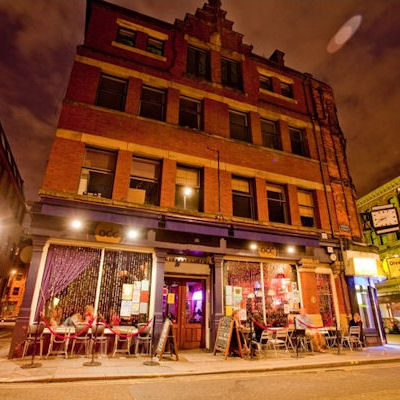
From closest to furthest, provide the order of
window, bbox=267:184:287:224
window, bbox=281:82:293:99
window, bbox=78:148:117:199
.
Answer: window, bbox=78:148:117:199 → window, bbox=267:184:287:224 → window, bbox=281:82:293:99

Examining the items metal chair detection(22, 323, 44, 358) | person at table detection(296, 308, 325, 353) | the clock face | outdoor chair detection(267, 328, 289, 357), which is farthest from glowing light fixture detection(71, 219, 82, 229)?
the clock face

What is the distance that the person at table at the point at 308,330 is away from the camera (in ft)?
35.9

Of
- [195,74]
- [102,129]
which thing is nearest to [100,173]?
[102,129]

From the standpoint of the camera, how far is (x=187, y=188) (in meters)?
12.4

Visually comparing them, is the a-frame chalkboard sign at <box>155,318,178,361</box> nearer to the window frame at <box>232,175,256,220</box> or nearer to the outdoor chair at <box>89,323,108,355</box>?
the outdoor chair at <box>89,323,108,355</box>

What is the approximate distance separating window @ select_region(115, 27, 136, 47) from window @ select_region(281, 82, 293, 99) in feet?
29.0

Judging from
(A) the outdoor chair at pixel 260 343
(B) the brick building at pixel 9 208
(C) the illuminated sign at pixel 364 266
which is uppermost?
(B) the brick building at pixel 9 208

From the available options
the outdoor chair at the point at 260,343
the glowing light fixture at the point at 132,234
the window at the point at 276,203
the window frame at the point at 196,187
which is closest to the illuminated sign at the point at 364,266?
the window at the point at 276,203

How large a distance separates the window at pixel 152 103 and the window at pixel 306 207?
7.88 metres

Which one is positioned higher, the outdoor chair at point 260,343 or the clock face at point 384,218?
the clock face at point 384,218

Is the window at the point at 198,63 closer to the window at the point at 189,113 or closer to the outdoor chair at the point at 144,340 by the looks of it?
the window at the point at 189,113

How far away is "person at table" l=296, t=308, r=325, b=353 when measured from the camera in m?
10.9

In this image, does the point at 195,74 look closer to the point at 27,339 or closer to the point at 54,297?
the point at 54,297

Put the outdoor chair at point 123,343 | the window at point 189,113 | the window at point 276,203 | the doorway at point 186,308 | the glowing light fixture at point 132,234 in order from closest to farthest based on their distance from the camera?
the outdoor chair at point 123,343 < the glowing light fixture at point 132,234 < the doorway at point 186,308 < the window at point 189,113 < the window at point 276,203
